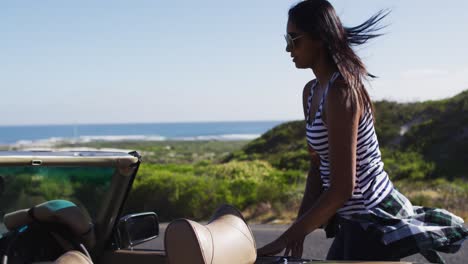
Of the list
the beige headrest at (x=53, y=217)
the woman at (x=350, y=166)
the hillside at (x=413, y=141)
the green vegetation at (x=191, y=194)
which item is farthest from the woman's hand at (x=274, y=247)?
the hillside at (x=413, y=141)

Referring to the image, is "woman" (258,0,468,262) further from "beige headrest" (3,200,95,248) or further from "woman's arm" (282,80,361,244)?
"beige headrest" (3,200,95,248)

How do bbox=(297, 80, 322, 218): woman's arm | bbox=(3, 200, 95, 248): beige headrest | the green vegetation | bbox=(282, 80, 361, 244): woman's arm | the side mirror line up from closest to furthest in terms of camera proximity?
bbox=(282, 80, 361, 244): woman's arm
bbox=(3, 200, 95, 248): beige headrest
bbox=(297, 80, 322, 218): woman's arm
the side mirror
the green vegetation

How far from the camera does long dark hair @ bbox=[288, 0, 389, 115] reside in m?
2.57

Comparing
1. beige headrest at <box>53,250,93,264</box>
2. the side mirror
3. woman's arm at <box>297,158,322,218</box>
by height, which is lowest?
the side mirror

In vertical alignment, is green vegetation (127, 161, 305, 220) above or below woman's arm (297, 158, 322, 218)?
below

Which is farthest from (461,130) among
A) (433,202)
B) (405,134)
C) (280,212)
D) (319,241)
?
(319,241)

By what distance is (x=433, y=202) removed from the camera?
43.1ft

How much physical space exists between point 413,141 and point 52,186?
25.1 metres

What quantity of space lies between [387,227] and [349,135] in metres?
0.41

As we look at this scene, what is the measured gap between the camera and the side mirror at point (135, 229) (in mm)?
3660

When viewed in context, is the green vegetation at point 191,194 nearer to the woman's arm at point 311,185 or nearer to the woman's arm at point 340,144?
the woman's arm at point 311,185

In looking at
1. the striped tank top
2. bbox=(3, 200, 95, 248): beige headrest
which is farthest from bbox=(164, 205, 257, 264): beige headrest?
bbox=(3, 200, 95, 248): beige headrest

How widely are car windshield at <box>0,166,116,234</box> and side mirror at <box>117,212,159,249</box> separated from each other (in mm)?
203

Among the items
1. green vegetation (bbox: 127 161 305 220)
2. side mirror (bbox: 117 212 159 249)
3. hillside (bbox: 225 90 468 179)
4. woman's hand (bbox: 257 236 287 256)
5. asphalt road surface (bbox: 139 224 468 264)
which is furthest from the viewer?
hillside (bbox: 225 90 468 179)
